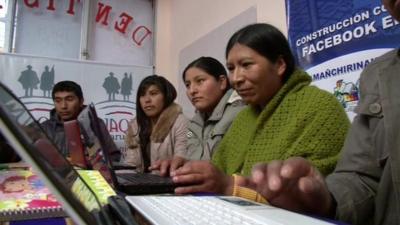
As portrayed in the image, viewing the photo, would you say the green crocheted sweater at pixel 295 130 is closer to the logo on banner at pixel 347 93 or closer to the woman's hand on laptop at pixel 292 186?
the woman's hand on laptop at pixel 292 186

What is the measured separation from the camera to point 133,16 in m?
3.25

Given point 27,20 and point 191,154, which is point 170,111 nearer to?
point 191,154

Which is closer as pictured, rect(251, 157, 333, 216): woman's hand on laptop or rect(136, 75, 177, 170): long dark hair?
rect(251, 157, 333, 216): woman's hand on laptop

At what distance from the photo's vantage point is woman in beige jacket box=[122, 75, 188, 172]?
1.61m

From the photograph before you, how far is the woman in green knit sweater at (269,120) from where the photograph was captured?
22.1 inches

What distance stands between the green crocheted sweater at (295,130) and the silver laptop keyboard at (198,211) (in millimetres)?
365

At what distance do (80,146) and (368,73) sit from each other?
2.31ft

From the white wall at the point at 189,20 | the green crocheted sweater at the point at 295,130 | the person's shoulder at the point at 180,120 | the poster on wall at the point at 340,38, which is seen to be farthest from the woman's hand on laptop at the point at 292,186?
the white wall at the point at 189,20

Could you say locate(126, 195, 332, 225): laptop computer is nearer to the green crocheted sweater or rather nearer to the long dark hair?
the green crocheted sweater

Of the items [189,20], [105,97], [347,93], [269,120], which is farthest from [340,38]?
[105,97]

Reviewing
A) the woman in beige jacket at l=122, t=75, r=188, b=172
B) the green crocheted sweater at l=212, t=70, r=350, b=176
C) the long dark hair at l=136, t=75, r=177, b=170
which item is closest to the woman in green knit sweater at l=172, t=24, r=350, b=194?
the green crocheted sweater at l=212, t=70, r=350, b=176

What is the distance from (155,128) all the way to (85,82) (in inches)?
60.9

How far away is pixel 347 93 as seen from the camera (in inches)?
52.1

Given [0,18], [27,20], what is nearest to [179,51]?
[27,20]
